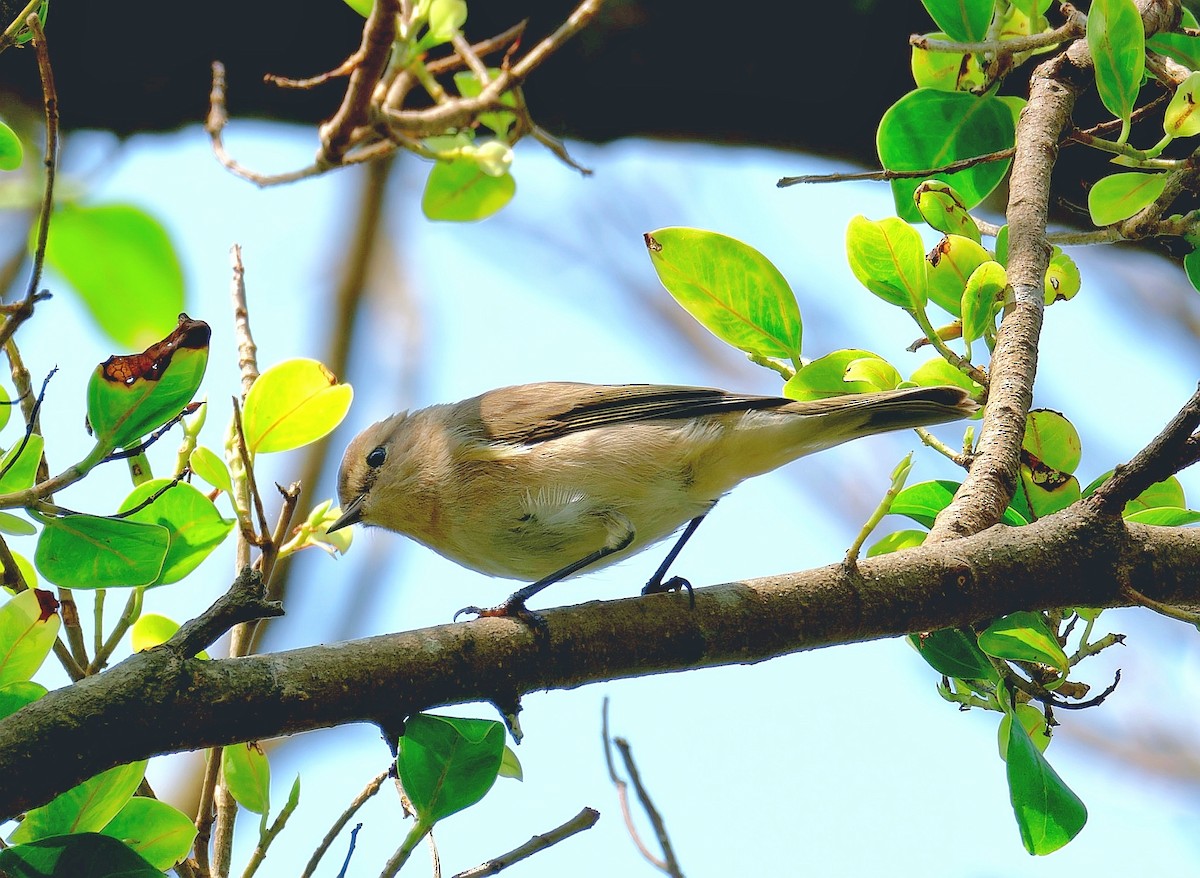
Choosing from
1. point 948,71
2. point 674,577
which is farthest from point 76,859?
point 948,71

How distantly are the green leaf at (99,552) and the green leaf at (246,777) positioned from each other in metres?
0.38

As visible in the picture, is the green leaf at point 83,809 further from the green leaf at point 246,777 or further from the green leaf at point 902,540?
the green leaf at point 902,540

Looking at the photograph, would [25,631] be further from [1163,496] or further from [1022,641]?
[1163,496]

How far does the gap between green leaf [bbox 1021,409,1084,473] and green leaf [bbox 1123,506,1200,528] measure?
15cm

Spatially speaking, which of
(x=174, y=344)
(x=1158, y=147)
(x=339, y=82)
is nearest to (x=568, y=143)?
(x=339, y=82)

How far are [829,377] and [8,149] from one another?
56.2 inches

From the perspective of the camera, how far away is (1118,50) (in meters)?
1.88

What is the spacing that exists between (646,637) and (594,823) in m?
0.30

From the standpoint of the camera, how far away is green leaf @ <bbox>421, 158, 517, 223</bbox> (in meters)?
2.61

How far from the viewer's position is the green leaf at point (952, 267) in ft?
6.81

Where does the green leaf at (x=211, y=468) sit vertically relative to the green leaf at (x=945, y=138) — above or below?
below

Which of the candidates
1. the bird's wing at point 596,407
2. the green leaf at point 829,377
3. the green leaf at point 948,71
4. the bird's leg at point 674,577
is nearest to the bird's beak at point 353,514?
the bird's wing at point 596,407

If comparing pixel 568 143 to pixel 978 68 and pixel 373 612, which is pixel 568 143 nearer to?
pixel 978 68

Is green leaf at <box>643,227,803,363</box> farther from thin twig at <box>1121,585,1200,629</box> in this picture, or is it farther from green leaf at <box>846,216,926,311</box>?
thin twig at <box>1121,585,1200,629</box>
